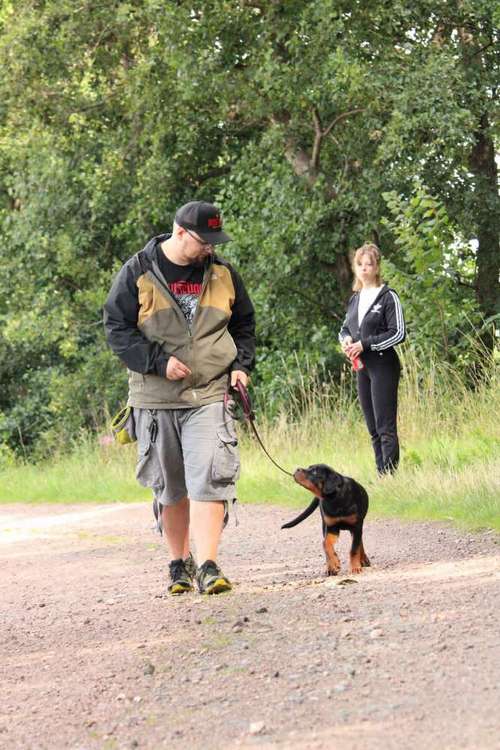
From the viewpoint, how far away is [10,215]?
21703mm

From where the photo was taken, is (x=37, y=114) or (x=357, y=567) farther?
(x=37, y=114)

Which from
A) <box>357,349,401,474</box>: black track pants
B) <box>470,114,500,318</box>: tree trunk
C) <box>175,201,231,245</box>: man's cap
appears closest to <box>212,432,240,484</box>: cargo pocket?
<box>175,201,231,245</box>: man's cap

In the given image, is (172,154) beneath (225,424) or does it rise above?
above

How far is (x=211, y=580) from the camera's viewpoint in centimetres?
688

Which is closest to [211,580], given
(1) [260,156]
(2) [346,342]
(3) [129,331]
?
(3) [129,331]

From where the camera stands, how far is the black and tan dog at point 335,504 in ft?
23.3

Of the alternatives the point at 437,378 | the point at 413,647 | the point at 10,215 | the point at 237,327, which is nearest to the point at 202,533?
the point at 237,327

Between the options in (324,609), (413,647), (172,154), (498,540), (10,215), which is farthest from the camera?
(10,215)

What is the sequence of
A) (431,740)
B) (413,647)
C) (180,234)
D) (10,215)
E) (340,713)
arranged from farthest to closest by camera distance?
(10,215) → (180,234) → (413,647) → (340,713) → (431,740)

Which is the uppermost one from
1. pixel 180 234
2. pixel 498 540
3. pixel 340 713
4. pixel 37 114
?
pixel 37 114

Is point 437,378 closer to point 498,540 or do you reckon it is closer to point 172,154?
point 498,540

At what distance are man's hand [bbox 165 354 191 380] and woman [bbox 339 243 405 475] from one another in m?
4.00

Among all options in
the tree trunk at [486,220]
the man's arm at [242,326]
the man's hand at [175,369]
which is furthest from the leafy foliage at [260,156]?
the man's hand at [175,369]

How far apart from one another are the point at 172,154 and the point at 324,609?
14.6 m
